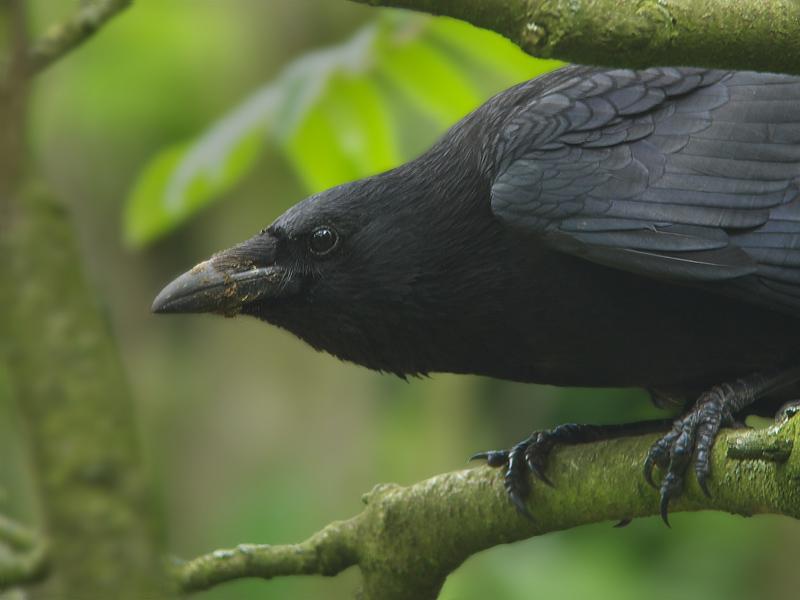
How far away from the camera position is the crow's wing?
12.0 ft

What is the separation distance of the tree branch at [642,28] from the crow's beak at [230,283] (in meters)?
1.55

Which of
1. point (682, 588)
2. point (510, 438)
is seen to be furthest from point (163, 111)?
point (682, 588)

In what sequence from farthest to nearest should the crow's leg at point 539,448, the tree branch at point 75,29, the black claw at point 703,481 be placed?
the crow's leg at point 539,448 → the black claw at point 703,481 → the tree branch at point 75,29

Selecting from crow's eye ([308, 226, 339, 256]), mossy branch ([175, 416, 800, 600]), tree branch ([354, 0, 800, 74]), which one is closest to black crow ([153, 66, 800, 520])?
crow's eye ([308, 226, 339, 256])

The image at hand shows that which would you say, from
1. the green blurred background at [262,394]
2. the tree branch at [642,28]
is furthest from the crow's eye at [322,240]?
the tree branch at [642,28]

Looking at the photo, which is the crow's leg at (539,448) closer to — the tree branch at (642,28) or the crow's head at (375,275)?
the crow's head at (375,275)

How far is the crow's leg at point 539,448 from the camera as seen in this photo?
11.4 ft

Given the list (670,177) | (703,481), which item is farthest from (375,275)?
(703,481)

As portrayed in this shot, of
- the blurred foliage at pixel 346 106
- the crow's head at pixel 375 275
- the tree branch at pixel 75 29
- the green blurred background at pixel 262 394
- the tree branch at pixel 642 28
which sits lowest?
the green blurred background at pixel 262 394

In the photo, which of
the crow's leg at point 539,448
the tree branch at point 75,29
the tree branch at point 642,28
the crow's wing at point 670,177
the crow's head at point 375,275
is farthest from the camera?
the crow's head at point 375,275

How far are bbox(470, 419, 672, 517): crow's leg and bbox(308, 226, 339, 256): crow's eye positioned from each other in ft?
2.65

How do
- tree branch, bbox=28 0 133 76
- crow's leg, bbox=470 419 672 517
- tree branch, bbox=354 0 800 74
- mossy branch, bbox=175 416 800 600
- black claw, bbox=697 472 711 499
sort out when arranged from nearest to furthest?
tree branch, bbox=354 0 800 74 < tree branch, bbox=28 0 133 76 < black claw, bbox=697 472 711 499 < mossy branch, bbox=175 416 800 600 < crow's leg, bbox=470 419 672 517

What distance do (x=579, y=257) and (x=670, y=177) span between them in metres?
0.36

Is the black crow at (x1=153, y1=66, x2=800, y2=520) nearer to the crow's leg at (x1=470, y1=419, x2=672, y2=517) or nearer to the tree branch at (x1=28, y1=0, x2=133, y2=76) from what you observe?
the crow's leg at (x1=470, y1=419, x2=672, y2=517)
